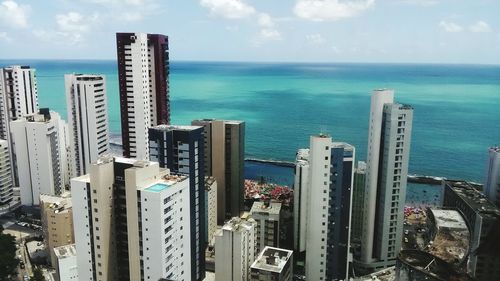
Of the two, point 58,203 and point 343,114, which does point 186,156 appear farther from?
point 343,114

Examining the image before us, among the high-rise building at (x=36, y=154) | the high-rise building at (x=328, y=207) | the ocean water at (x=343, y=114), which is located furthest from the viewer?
the ocean water at (x=343, y=114)

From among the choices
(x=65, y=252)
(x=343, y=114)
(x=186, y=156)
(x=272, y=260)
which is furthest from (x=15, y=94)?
(x=343, y=114)

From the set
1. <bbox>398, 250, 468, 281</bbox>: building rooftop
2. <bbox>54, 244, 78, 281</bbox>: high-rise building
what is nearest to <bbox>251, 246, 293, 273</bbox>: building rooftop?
<bbox>398, 250, 468, 281</bbox>: building rooftop

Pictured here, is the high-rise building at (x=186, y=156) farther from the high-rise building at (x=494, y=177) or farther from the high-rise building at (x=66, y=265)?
the high-rise building at (x=494, y=177)

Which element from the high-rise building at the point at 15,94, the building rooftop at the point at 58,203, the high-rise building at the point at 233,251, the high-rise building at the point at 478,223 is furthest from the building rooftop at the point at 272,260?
the high-rise building at the point at 15,94

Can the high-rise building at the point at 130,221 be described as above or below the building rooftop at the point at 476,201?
above
